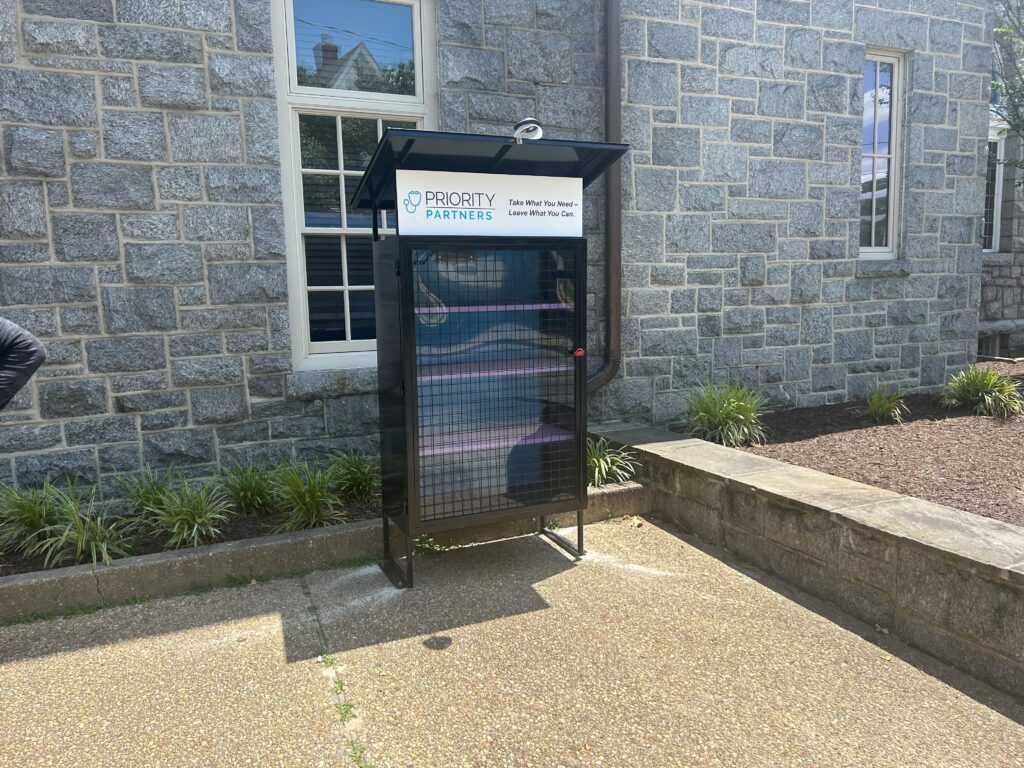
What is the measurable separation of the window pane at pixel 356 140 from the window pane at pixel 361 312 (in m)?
0.90

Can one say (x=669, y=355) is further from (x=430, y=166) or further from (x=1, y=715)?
(x=1, y=715)

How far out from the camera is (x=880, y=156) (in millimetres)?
7207

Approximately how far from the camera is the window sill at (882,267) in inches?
277

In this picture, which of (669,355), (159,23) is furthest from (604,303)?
(159,23)

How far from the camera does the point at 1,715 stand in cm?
266

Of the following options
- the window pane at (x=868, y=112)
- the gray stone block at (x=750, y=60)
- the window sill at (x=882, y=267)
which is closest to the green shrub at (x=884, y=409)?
the window sill at (x=882, y=267)

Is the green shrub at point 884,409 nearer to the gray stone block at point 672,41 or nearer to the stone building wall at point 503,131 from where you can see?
the stone building wall at point 503,131

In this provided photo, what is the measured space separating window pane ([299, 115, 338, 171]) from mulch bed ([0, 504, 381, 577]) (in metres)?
2.42

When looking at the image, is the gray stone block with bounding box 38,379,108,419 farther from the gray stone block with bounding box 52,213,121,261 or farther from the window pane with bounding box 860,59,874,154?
the window pane with bounding box 860,59,874,154

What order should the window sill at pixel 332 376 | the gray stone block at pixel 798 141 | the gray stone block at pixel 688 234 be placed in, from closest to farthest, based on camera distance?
the window sill at pixel 332 376
the gray stone block at pixel 688 234
the gray stone block at pixel 798 141

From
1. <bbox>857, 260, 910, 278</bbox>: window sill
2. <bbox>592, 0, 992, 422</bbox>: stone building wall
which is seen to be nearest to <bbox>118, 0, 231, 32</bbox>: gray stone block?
<bbox>592, 0, 992, 422</bbox>: stone building wall

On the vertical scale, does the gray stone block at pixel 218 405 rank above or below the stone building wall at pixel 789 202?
below

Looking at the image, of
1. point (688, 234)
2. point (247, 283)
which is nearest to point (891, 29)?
point (688, 234)

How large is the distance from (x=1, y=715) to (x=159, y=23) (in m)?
3.90
